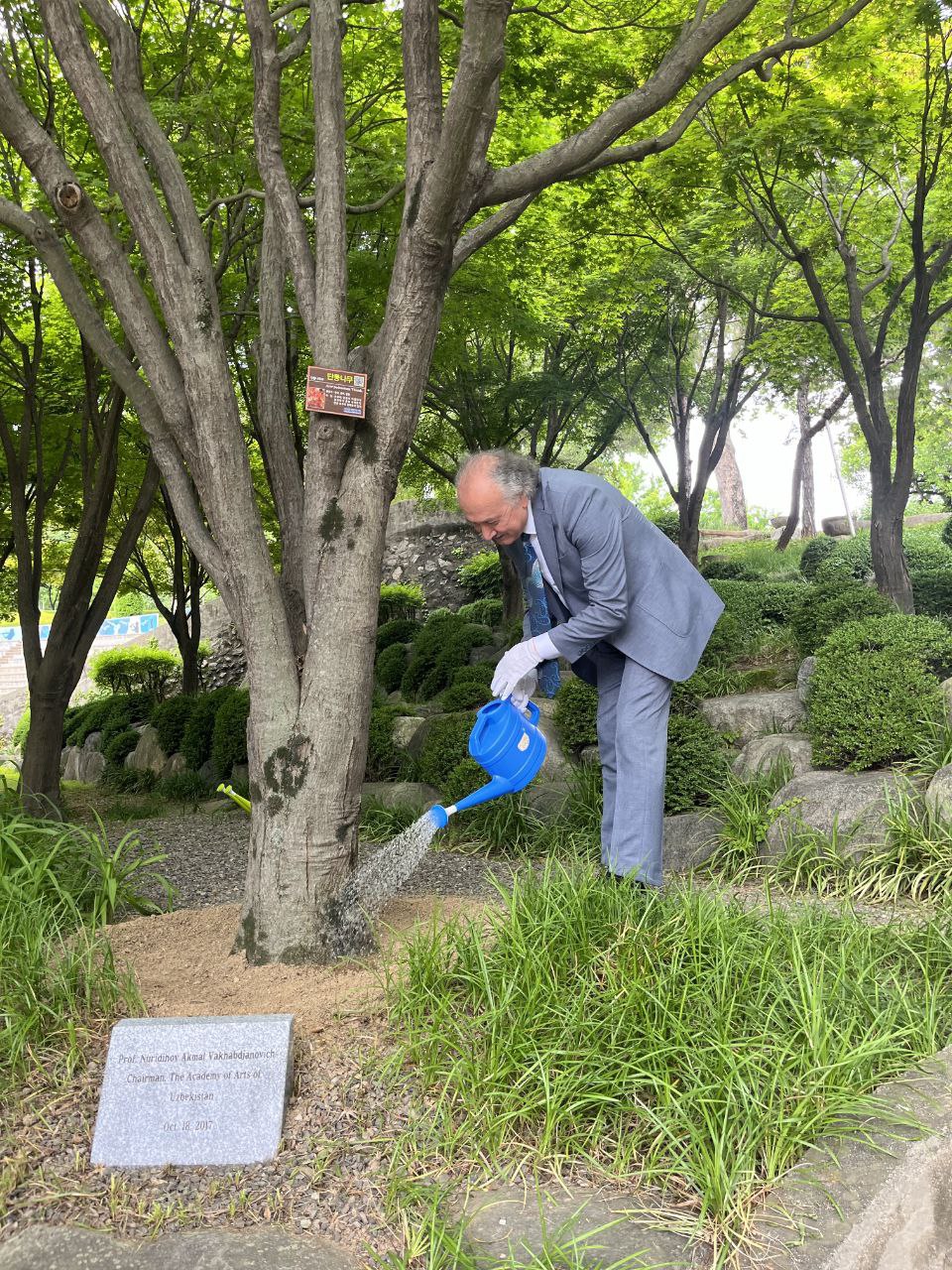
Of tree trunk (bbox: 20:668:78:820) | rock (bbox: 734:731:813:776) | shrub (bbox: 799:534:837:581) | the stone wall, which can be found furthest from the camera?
the stone wall

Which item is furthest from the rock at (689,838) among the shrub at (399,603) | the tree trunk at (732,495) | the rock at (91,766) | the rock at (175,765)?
the tree trunk at (732,495)

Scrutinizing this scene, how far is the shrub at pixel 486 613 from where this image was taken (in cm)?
1155

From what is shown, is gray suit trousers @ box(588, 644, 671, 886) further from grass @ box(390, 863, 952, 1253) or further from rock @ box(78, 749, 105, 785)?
rock @ box(78, 749, 105, 785)

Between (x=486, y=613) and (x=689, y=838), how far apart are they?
7.06 meters

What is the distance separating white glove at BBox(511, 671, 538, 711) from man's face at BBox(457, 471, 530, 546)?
51 cm

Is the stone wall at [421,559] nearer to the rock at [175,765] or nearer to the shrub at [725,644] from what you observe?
the rock at [175,765]

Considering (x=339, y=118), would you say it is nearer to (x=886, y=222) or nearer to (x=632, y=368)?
(x=886, y=222)

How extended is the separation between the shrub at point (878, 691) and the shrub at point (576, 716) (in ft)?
4.18

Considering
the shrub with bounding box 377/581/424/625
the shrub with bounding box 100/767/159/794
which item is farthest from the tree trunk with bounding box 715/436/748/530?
the shrub with bounding box 100/767/159/794

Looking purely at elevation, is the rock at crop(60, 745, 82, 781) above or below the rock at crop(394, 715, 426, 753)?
below

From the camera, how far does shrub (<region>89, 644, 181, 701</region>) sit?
15.0m

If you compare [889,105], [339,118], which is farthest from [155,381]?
[889,105]

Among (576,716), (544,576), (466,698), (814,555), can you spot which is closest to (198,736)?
(466,698)

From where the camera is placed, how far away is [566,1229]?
2.12 meters
